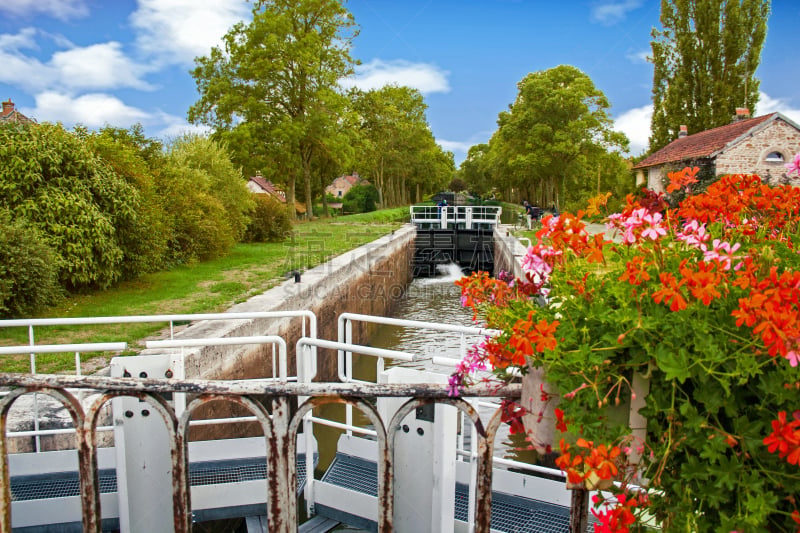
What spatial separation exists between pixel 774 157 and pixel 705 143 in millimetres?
3508

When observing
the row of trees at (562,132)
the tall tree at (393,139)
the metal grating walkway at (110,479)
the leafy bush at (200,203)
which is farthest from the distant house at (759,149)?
the metal grating walkway at (110,479)

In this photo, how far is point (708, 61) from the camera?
37.9m

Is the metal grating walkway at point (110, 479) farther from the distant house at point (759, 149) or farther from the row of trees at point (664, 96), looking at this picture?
the row of trees at point (664, 96)

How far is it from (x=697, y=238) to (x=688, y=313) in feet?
0.86

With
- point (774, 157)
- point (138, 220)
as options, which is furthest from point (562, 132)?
point (138, 220)

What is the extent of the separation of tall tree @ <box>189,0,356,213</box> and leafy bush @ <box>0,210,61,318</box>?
72.6 feet

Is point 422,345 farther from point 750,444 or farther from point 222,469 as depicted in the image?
point 750,444

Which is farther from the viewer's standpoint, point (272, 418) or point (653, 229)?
point (272, 418)

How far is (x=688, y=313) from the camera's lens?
1381 millimetres

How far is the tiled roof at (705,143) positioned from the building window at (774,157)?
59.2 inches

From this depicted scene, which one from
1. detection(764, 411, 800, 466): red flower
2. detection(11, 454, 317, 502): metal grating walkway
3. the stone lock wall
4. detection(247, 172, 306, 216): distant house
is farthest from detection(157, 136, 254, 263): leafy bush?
detection(247, 172, 306, 216): distant house

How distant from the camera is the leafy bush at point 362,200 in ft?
206

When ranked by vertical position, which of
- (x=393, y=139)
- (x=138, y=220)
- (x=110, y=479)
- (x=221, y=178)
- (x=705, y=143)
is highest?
(x=393, y=139)

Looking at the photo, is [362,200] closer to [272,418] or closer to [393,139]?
[393,139]
